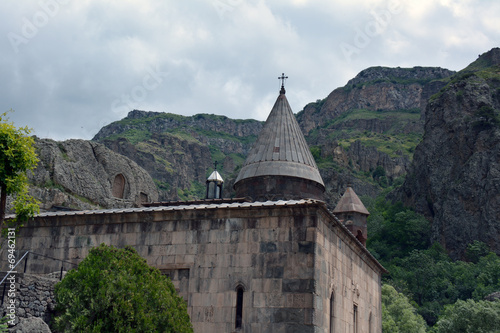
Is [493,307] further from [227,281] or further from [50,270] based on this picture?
[50,270]

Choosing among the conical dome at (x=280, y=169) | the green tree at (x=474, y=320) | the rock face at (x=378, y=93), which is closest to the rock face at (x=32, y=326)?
the conical dome at (x=280, y=169)

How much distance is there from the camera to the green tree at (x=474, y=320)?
3089 centimetres

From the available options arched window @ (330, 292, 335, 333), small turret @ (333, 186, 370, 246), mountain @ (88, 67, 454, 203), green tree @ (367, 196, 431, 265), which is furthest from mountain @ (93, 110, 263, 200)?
arched window @ (330, 292, 335, 333)

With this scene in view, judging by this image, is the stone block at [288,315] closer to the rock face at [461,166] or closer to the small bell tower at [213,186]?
the small bell tower at [213,186]

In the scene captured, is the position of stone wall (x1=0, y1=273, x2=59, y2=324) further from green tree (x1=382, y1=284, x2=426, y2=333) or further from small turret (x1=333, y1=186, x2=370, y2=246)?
green tree (x1=382, y1=284, x2=426, y2=333)

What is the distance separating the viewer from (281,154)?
65.0 feet

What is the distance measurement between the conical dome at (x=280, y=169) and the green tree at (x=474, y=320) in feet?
55.9

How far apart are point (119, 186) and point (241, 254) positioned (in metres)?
18.7

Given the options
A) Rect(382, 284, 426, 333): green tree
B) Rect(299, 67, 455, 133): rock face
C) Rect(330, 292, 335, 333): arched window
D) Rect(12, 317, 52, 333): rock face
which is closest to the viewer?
Rect(12, 317, 52, 333): rock face

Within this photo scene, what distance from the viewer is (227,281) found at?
46.6ft

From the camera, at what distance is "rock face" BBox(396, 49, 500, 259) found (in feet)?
203

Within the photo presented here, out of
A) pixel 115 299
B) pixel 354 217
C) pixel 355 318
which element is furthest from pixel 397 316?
pixel 115 299

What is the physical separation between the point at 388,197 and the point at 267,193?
239 ft

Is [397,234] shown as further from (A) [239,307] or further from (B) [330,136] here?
(B) [330,136]
